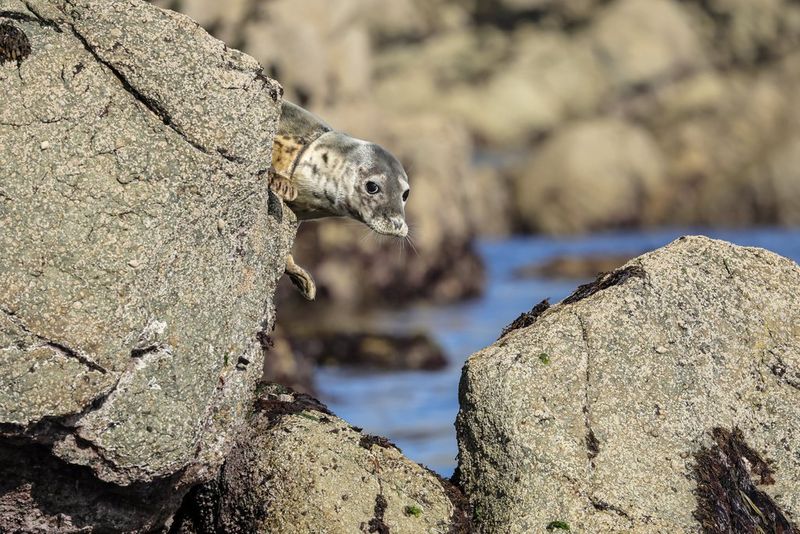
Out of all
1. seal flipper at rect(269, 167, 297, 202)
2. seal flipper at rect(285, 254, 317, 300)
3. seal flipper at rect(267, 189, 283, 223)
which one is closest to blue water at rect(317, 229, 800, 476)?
seal flipper at rect(285, 254, 317, 300)

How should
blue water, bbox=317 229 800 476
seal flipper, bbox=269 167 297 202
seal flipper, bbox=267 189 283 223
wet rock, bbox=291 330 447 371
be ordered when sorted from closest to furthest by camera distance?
1. seal flipper, bbox=267 189 283 223
2. seal flipper, bbox=269 167 297 202
3. blue water, bbox=317 229 800 476
4. wet rock, bbox=291 330 447 371

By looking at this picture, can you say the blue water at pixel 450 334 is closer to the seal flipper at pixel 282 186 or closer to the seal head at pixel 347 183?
the seal head at pixel 347 183

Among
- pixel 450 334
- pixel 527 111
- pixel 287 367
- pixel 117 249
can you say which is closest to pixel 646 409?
pixel 117 249

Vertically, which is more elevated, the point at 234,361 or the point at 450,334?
the point at 450,334

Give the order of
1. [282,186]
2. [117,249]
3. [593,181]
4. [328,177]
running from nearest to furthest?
[117,249]
[282,186]
[328,177]
[593,181]

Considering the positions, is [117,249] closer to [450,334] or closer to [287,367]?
[287,367]

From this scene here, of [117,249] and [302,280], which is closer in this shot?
[117,249]

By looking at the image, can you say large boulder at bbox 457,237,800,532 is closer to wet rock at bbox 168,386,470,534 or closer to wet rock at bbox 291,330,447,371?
wet rock at bbox 168,386,470,534
